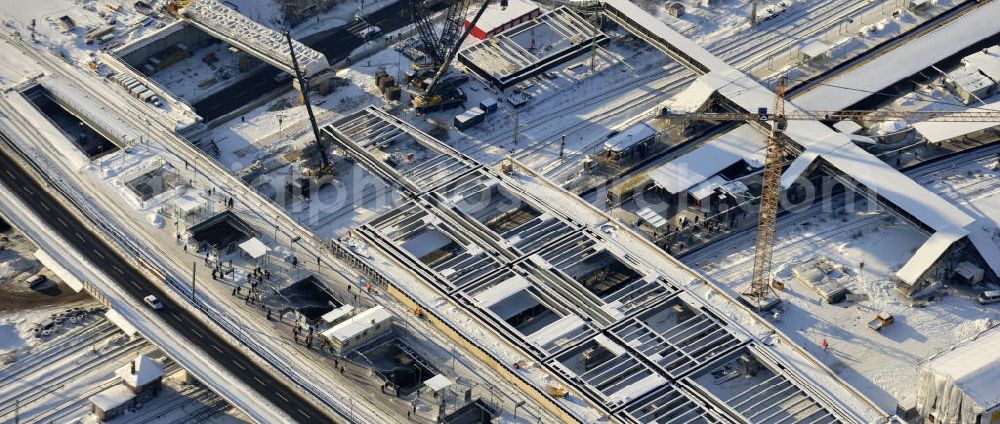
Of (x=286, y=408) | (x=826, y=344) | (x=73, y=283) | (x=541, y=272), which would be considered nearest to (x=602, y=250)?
(x=541, y=272)

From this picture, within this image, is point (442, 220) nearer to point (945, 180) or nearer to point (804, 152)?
point (804, 152)

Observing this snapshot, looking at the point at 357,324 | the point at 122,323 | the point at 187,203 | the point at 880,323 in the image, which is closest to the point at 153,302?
the point at 122,323

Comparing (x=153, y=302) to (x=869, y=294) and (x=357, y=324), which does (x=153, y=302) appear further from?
(x=869, y=294)

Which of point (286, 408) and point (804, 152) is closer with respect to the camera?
point (286, 408)

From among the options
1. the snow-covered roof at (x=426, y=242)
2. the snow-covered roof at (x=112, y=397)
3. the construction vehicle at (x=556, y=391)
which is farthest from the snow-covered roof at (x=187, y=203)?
the construction vehicle at (x=556, y=391)

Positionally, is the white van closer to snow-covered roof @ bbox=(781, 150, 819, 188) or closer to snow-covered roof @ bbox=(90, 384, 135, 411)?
snow-covered roof @ bbox=(781, 150, 819, 188)

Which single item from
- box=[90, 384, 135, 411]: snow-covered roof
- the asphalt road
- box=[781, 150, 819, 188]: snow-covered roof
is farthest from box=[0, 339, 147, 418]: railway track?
box=[781, 150, 819, 188]: snow-covered roof
